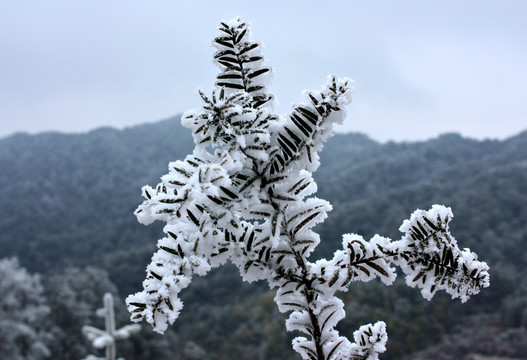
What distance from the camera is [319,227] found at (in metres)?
46.2

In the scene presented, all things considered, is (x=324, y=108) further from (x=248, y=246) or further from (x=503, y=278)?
(x=503, y=278)

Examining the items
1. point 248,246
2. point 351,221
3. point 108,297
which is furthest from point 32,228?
point 248,246

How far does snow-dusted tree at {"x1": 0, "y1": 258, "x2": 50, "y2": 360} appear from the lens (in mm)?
22781

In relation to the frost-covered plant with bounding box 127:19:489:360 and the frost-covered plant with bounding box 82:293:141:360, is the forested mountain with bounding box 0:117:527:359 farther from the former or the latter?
the frost-covered plant with bounding box 127:19:489:360

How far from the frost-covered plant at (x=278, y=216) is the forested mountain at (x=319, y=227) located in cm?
2754

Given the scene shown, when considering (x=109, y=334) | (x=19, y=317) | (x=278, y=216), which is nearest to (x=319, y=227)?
(x=19, y=317)

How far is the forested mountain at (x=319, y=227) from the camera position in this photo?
31.3 metres

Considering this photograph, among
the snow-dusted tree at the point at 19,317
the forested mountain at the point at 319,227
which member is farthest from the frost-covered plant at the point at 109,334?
the forested mountain at the point at 319,227

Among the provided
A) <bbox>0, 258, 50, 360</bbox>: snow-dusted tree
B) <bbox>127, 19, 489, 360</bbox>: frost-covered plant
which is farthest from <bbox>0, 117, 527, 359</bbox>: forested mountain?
<bbox>127, 19, 489, 360</bbox>: frost-covered plant

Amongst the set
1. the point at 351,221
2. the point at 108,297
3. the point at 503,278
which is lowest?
the point at 108,297

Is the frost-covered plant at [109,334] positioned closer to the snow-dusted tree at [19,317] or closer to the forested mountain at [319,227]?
the snow-dusted tree at [19,317]

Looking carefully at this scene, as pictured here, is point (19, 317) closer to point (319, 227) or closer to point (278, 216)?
point (278, 216)

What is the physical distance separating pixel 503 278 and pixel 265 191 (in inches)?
1529

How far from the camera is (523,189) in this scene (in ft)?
164
